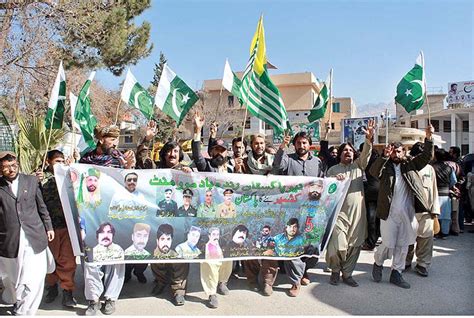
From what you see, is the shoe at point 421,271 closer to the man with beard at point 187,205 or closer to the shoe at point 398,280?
the shoe at point 398,280

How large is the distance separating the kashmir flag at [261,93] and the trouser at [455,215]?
14.8 feet

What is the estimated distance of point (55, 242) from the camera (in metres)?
4.23

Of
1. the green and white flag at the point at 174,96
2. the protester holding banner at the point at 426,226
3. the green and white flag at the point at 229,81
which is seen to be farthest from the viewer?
the green and white flag at the point at 229,81

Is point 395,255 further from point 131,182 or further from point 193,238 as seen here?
point 131,182

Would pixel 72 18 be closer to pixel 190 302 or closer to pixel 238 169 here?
pixel 238 169

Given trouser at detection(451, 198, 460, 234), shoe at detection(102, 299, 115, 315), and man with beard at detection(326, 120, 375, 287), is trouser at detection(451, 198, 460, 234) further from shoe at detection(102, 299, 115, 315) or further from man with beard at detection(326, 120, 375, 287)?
shoe at detection(102, 299, 115, 315)


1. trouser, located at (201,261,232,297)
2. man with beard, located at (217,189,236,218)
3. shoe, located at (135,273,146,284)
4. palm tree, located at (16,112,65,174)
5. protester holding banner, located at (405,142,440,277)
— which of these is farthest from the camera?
palm tree, located at (16,112,65,174)

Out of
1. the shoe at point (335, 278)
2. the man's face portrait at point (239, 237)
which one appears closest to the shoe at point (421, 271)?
the shoe at point (335, 278)

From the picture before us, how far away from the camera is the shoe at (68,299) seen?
13.4ft

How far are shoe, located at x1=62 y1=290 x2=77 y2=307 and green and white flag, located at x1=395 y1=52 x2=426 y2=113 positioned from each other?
477 cm

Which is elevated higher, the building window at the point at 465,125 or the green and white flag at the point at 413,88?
the building window at the point at 465,125

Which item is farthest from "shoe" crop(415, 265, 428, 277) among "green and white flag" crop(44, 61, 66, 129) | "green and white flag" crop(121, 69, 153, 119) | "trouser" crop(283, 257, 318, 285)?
"green and white flag" crop(44, 61, 66, 129)

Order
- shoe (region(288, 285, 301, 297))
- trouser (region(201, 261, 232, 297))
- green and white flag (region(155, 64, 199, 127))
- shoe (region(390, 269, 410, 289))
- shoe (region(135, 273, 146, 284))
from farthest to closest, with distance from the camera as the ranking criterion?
green and white flag (region(155, 64, 199, 127))
shoe (region(135, 273, 146, 284))
shoe (region(390, 269, 410, 289))
shoe (region(288, 285, 301, 297))
trouser (region(201, 261, 232, 297))

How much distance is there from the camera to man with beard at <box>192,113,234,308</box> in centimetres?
425
